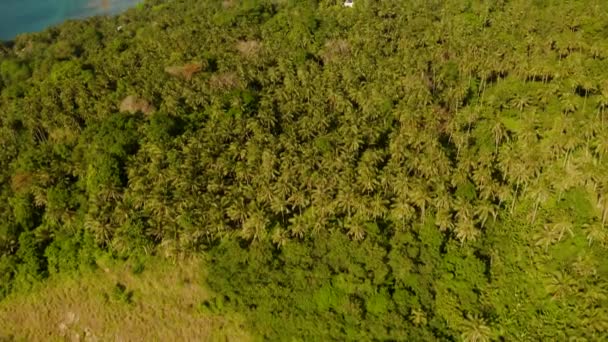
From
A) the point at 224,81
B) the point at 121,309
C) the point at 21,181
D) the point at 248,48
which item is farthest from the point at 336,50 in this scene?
the point at 121,309

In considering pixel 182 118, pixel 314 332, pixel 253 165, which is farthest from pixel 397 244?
pixel 182 118

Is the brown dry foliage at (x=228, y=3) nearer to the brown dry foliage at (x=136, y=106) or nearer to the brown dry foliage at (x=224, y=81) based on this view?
the brown dry foliage at (x=224, y=81)

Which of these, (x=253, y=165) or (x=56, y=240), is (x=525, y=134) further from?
(x=56, y=240)

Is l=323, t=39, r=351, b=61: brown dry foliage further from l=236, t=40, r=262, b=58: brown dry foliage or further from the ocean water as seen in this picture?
the ocean water

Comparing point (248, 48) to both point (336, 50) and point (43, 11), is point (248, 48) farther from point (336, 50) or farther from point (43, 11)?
point (43, 11)

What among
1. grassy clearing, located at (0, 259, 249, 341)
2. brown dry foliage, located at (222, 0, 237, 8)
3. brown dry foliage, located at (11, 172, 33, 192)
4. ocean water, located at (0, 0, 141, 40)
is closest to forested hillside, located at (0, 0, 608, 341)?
brown dry foliage, located at (11, 172, 33, 192)

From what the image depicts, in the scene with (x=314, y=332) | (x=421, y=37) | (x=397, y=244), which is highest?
(x=421, y=37)
